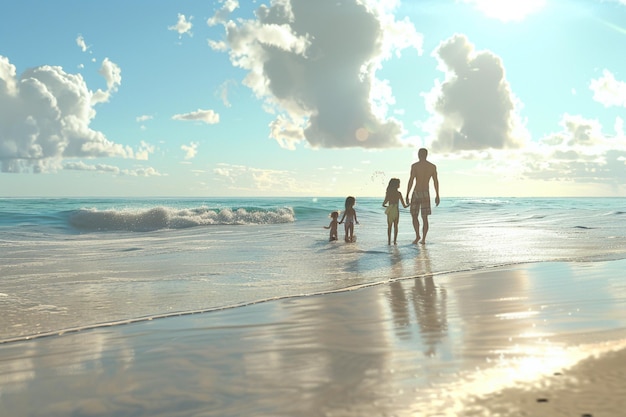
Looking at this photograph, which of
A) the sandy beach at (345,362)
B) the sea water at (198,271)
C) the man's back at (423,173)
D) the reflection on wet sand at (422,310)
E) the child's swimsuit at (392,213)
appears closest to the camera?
the sandy beach at (345,362)

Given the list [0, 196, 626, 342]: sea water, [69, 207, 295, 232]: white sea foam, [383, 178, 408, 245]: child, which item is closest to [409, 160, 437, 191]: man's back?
[383, 178, 408, 245]: child

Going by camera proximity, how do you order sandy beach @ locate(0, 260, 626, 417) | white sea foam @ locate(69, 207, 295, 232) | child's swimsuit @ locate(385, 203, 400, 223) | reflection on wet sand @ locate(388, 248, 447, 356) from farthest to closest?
white sea foam @ locate(69, 207, 295, 232)
child's swimsuit @ locate(385, 203, 400, 223)
reflection on wet sand @ locate(388, 248, 447, 356)
sandy beach @ locate(0, 260, 626, 417)

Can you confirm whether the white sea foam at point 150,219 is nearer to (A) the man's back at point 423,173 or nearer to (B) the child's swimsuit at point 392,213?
(B) the child's swimsuit at point 392,213

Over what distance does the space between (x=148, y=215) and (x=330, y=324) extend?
2548 cm

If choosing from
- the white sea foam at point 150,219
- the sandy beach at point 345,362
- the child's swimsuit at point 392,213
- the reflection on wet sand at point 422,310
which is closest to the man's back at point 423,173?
the child's swimsuit at point 392,213

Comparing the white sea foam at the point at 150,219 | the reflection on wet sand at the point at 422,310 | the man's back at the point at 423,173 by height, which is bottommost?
the reflection on wet sand at the point at 422,310

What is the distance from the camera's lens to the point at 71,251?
13438 mm

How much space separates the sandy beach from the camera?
2.49m

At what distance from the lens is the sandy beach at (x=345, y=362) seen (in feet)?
8.18

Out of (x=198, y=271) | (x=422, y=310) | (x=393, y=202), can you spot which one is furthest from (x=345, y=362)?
(x=393, y=202)

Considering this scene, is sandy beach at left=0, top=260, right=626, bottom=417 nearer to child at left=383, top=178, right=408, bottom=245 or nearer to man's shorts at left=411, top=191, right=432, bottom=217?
man's shorts at left=411, top=191, right=432, bottom=217

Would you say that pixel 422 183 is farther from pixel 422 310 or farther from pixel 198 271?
pixel 422 310

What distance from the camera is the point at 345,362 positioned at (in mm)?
3254

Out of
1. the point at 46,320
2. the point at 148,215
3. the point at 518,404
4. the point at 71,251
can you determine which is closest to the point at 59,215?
the point at 148,215
